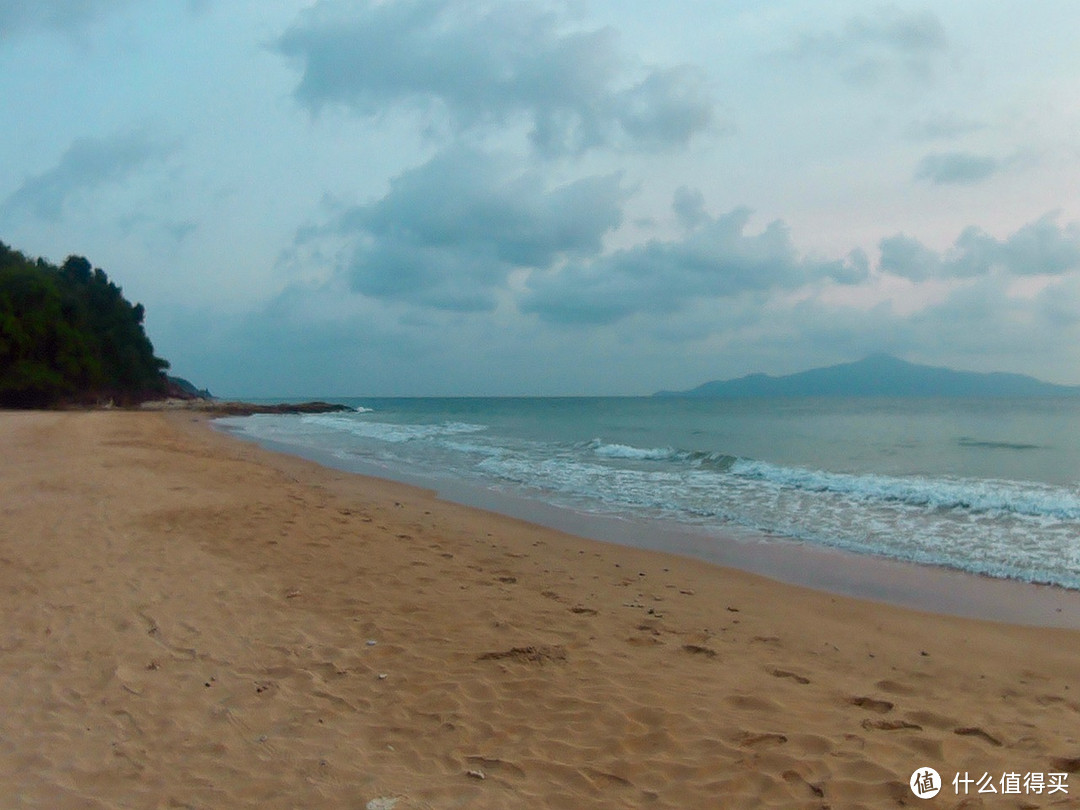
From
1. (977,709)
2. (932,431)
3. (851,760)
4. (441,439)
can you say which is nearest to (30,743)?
(851,760)

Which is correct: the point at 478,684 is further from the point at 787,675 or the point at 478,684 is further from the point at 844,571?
the point at 844,571

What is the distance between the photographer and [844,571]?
8539mm

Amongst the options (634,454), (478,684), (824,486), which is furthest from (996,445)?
(478,684)

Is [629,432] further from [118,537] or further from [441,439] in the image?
[118,537]

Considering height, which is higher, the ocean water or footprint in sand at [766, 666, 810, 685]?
the ocean water

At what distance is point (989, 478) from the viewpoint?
1714cm

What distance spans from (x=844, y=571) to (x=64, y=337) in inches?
2262

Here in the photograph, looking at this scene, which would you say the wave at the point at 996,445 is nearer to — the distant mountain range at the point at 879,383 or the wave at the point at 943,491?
the wave at the point at 943,491

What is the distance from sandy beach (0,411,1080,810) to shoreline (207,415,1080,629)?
0.53 m

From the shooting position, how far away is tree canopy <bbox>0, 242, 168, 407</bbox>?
4712cm

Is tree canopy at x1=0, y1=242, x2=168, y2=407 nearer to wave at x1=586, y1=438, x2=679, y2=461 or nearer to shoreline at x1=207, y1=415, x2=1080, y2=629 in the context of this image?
wave at x1=586, y1=438, x2=679, y2=461

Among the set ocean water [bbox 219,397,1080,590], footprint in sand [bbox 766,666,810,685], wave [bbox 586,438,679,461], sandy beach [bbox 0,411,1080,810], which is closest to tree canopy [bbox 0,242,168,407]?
ocean water [bbox 219,397,1080,590]

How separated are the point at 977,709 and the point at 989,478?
609 inches

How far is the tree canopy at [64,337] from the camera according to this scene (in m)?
47.1
